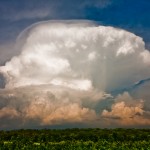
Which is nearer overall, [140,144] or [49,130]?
[140,144]

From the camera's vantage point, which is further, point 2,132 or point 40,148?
point 2,132

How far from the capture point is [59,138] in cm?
5975

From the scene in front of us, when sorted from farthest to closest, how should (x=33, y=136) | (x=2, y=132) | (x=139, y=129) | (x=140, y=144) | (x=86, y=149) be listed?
(x=139, y=129)
(x=2, y=132)
(x=33, y=136)
(x=140, y=144)
(x=86, y=149)

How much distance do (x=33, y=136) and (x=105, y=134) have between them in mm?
10164

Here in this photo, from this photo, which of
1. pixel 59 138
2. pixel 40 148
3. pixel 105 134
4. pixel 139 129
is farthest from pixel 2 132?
pixel 40 148

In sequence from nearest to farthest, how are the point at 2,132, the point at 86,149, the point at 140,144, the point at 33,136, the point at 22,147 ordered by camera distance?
the point at 86,149 < the point at 22,147 < the point at 140,144 < the point at 33,136 < the point at 2,132

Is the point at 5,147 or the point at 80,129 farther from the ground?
the point at 80,129

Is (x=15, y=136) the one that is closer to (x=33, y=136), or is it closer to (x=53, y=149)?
(x=33, y=136)

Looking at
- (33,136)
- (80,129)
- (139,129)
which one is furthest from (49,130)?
(139,129)

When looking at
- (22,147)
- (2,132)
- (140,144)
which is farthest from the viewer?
(2,132)

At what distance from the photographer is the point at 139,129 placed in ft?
227

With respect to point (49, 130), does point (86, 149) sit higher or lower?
lower

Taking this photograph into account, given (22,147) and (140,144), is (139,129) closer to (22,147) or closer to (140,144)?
(140,144)

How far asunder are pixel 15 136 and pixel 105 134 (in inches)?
504
